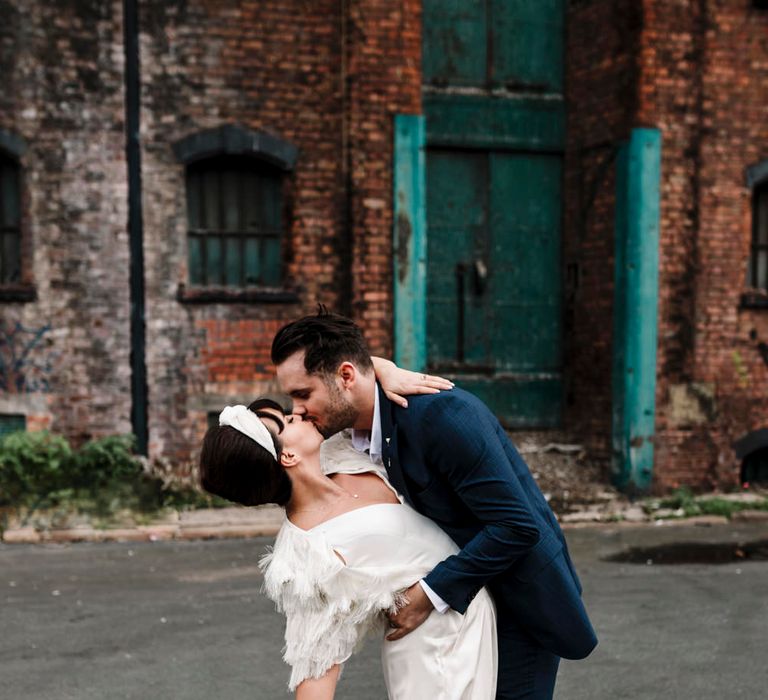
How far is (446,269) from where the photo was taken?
1043 centimetres

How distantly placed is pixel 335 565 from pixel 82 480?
746 centimetres

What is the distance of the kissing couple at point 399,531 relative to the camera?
2271mm

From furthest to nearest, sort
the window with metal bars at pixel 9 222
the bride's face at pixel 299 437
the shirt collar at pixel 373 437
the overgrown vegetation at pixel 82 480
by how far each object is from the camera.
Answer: the window with metal bars at pixel 9 222 → the overgrown vegetation at pixel 82 480 → the shirt collar at pixel 373 437 → the bride's face at pixel 299 437

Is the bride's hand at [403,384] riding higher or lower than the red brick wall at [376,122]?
lower

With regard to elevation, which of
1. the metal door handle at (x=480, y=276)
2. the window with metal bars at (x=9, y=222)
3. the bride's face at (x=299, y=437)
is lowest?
the bride's face at (x=299, y=437)

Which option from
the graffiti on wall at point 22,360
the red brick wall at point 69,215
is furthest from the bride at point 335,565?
the graffiti on wall at point 22,360

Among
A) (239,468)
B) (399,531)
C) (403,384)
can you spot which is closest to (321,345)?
(403,384)

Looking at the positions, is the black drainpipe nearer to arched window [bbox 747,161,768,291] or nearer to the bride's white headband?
arched window [bbox 747,161,768,291]

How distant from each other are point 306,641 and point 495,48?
9.35 metres

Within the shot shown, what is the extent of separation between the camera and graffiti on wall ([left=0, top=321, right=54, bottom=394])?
9.34 m

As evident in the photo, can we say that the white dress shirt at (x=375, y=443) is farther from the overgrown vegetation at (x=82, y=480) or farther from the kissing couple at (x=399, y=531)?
the overgrown vegetation at (x=82, y=480)

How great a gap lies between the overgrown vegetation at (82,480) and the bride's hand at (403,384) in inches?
263

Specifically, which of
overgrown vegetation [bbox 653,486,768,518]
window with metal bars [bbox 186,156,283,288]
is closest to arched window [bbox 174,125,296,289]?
window with metal bars [bbox 186,156,283,288]

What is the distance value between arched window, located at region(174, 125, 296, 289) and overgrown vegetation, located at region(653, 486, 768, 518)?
4.89 meters
